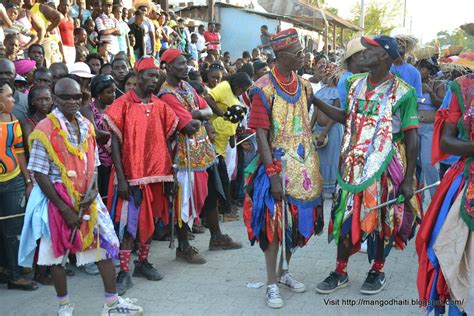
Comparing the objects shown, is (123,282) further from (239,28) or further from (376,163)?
(239,28)

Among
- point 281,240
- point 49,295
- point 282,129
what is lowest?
point 49,295

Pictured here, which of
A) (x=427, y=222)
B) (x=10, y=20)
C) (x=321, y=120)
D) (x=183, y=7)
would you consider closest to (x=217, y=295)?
(x=427, y=222)

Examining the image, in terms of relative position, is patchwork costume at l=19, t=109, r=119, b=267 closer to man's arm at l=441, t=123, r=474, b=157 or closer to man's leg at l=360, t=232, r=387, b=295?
man's leg at l=360, t=232, r=387, b=295

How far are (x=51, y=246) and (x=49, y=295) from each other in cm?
111

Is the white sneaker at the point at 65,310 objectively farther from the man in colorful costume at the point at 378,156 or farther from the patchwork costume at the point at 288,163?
the man in colorful costume at the point at 378,156

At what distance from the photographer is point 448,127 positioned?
3.47 m

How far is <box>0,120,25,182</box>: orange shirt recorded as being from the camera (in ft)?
15.3

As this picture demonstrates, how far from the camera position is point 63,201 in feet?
12.7

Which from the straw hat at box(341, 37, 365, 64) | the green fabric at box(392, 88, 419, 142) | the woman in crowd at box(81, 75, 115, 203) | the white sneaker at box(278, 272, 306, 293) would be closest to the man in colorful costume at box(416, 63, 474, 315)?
the green fabric at box(392, 88, 419, 142)

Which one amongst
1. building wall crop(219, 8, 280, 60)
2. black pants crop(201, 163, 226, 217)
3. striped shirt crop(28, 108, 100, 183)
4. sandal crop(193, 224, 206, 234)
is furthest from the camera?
building wall crop(219, 8, 280, 60)

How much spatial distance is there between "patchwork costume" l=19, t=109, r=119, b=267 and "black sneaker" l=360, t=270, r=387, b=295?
6.85 feet

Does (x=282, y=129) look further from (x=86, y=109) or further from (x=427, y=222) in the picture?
(x=86, y=109)

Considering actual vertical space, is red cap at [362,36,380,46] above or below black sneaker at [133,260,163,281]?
above

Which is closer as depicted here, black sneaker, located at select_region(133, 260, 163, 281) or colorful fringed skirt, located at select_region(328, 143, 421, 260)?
Answer: colorful fringed skirt, located at select_region(328, 143, 421, 260)
